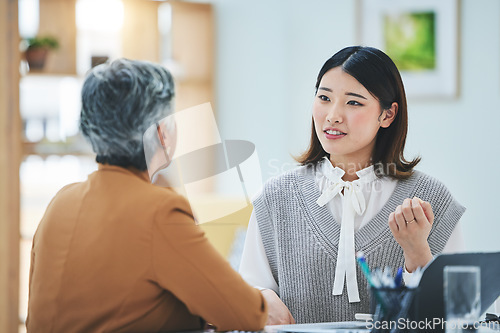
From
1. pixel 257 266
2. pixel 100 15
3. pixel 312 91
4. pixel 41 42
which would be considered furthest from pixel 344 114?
pixel 100 15

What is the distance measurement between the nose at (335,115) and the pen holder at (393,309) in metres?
0.49

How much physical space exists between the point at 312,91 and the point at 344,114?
2.28 meters

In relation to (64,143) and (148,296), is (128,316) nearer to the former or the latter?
(148,296)

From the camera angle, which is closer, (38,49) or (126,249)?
(126,249)

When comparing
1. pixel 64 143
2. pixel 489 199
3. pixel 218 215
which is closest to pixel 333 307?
pixel 218 215

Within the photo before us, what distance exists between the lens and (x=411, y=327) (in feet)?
3.70

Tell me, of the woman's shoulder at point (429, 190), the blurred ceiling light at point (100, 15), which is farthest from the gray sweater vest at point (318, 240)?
the blurred ceiling light at point (100, 15)

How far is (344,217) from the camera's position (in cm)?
154

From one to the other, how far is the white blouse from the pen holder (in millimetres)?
383

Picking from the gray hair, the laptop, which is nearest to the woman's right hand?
the laptop

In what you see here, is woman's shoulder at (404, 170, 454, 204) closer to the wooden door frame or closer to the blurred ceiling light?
the wooden door frame

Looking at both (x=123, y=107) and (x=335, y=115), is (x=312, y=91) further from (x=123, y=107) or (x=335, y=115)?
(x=123, y=107)

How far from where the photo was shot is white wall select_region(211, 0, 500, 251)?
3102mm

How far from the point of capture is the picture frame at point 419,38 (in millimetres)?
3252
